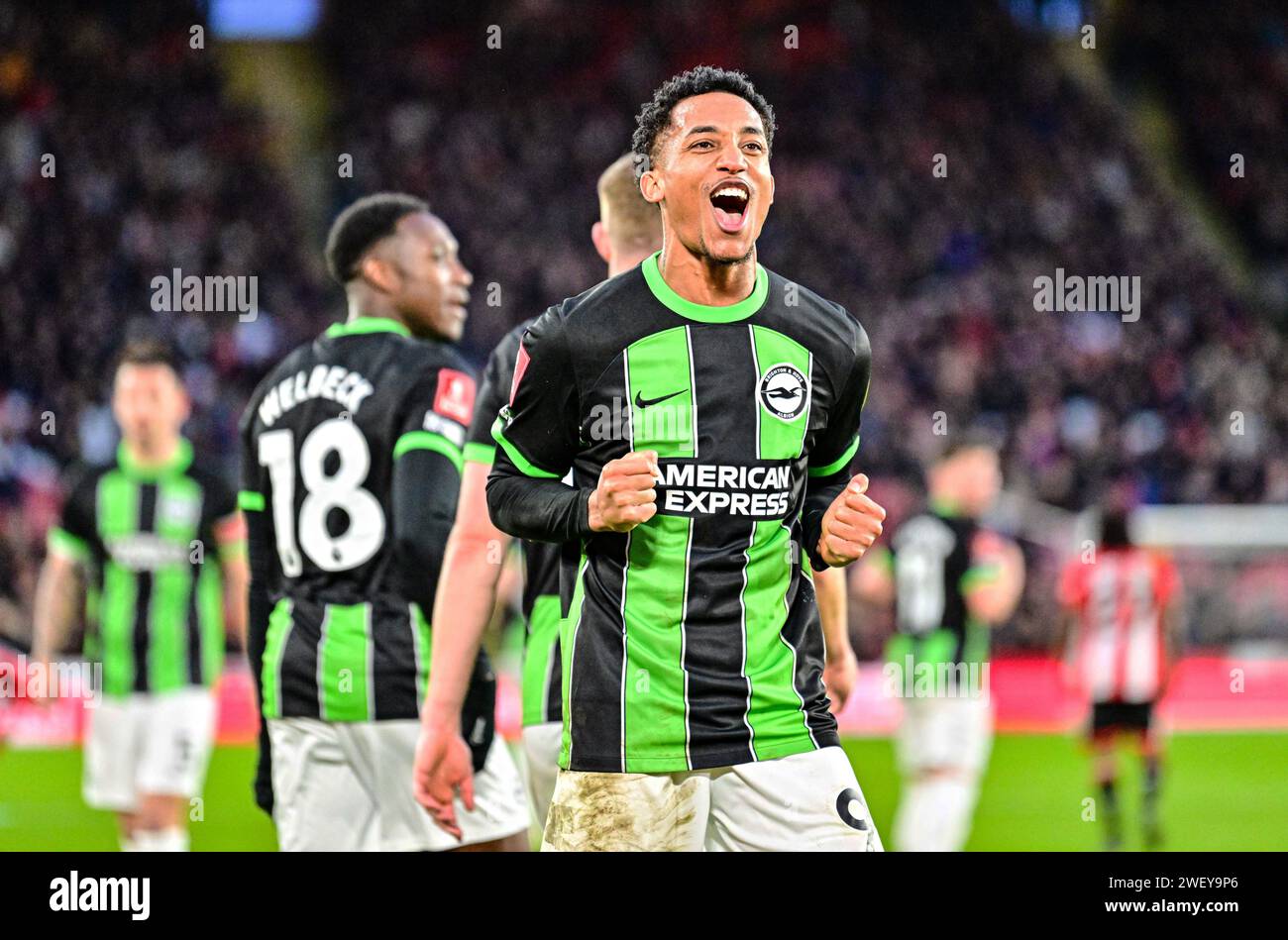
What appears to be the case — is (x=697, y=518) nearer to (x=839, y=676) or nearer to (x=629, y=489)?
(x=629, y=489)

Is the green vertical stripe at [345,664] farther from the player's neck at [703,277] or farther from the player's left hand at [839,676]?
the player's neck at [703,277]

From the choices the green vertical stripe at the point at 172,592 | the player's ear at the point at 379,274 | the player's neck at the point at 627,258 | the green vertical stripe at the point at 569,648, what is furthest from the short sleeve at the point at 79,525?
the green vertical stripe at the point at 569,648

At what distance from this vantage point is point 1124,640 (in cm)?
871

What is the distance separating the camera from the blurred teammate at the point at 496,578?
3527 millimetres

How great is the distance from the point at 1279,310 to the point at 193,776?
50.4ft

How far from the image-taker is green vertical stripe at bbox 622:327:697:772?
9.60 feet

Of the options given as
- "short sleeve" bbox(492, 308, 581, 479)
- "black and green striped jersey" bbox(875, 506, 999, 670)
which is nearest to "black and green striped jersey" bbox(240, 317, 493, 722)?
"short sleeve" bbox(492, 308, 581, 479)

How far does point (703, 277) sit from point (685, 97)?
1.18ft

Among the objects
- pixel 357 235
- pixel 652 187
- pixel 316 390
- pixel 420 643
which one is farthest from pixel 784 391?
pixel 357 235

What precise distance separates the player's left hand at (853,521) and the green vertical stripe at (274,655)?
1.90 meters
